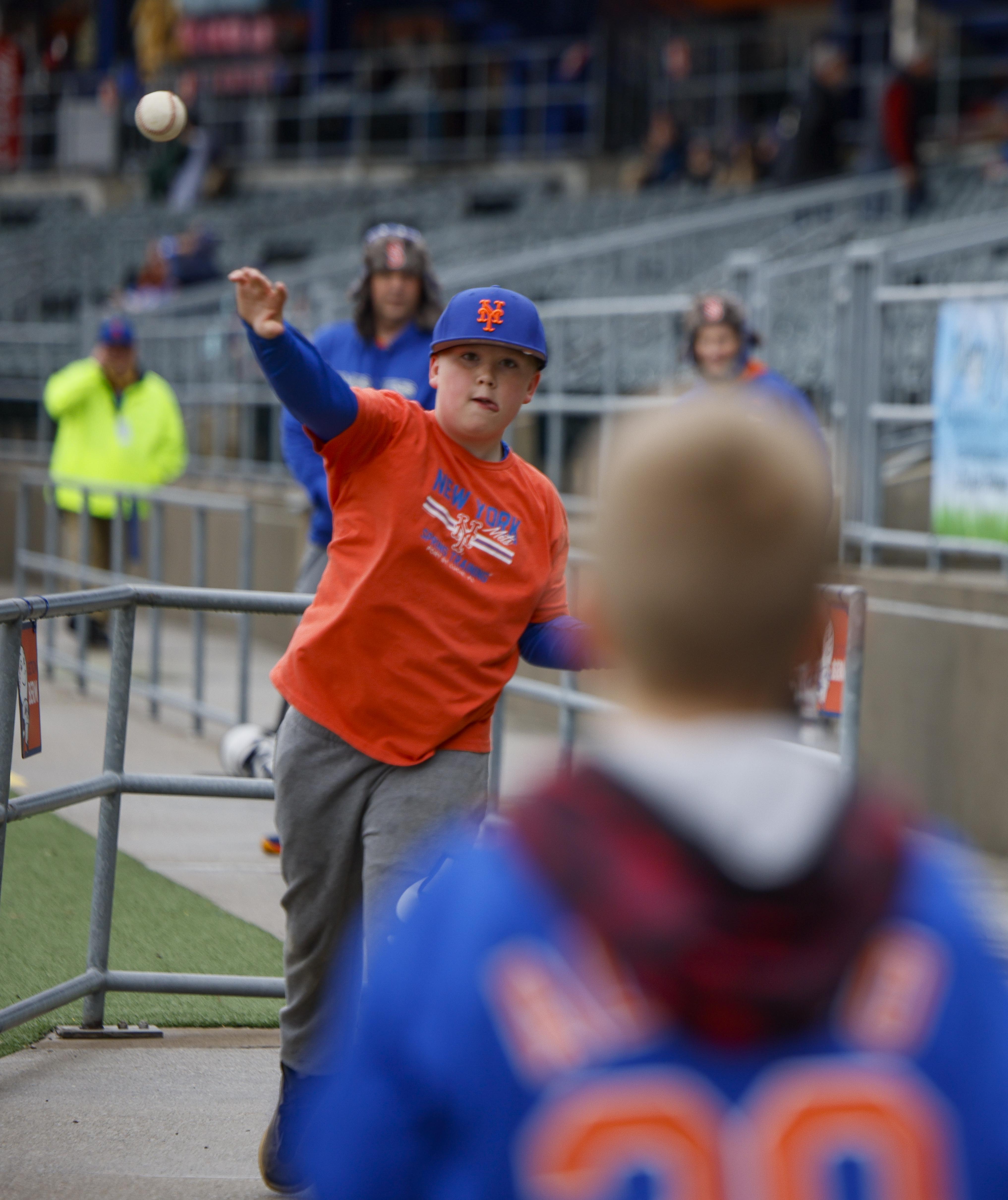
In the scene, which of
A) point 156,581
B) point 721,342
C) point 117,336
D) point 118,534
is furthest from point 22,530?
point 721,342

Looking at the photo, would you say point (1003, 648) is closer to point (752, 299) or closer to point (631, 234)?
point (752, 299)

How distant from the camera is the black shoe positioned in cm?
367

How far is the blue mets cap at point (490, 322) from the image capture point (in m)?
3.49

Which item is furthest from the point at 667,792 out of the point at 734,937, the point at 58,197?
the point at 58,197

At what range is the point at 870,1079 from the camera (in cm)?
133

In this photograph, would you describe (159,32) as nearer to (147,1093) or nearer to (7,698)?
(7,698)

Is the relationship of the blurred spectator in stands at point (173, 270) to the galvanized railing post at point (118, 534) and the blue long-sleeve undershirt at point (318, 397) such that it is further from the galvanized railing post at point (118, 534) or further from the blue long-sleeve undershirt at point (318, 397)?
the blue long-sleeve undershirt at point (318, 397)

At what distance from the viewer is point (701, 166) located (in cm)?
2092

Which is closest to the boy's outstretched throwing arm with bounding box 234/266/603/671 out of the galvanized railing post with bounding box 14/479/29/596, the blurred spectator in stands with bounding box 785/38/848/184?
the galvanized railing post with bounding box 14/479/29/596

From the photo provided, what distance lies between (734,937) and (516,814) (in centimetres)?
21

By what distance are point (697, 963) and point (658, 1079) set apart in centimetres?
10

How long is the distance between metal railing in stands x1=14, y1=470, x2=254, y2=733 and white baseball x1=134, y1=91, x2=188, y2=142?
11.0 ft

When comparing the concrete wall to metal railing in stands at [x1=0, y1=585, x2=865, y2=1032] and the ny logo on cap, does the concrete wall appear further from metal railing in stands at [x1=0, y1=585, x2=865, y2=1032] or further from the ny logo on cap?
the ny logo on cap

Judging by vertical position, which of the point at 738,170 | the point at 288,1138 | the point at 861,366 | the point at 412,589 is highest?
the point at 738,170
